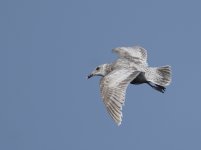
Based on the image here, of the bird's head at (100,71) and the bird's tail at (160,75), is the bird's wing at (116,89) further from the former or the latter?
the bird's head at (100,71)

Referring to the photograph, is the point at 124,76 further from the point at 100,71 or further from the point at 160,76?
the point at 100,71

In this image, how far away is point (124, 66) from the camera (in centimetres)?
2231

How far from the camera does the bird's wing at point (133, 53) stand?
2365cm

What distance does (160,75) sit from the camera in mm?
22516

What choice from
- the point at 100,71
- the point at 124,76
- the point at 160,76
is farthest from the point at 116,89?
the point at 100,71

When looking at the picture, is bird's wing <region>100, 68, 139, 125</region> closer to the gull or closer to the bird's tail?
the gull

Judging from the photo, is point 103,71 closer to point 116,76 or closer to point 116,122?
point 116,76

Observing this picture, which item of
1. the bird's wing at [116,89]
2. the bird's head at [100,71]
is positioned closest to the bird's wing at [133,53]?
the bird's head at [100,71]

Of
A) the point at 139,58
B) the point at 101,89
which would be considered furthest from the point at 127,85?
the point at 139,58

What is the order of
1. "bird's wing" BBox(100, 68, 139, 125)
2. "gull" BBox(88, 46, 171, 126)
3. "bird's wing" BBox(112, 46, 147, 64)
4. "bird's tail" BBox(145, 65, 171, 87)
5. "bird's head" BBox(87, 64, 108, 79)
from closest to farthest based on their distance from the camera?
"bird's wing" BBox(100, 68, 139, 125), "gull" BBox(88, 46, 171, 126), "bird's tail" BBox(145, 65, 171, 87), "bird's head" BBox(87, 64, 108, 79), "bird's wing" BBox(112, 46, 147, 64)

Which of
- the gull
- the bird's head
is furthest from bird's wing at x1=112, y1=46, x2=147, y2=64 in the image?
the bird's head

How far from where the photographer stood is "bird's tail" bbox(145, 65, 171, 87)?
22250 millimetres

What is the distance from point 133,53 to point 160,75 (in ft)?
6.72

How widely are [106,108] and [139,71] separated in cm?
262
